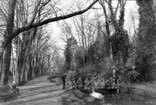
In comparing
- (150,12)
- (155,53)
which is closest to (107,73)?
(155,53)

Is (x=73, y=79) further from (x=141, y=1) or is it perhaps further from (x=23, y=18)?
(x=141, y=1)

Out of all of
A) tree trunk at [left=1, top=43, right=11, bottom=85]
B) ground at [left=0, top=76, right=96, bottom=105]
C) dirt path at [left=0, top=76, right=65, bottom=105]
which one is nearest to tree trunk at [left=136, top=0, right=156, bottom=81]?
ground at [left=0, top=76, right=96, bottom=105]

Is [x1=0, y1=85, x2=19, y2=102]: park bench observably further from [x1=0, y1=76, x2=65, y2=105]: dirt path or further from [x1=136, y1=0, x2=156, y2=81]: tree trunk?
[x1=136, y1=0, x2=156, y2=81]: tree trunk

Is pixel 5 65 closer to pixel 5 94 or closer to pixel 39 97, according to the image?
pixel 5 94

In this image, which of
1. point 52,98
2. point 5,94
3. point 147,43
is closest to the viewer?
point 5,94

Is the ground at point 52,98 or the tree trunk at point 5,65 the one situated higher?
the tree trunk at point 5,65

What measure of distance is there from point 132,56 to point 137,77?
8.12 feet

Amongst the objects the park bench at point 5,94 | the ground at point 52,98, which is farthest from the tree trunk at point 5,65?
Answer: the ground at point 52,98

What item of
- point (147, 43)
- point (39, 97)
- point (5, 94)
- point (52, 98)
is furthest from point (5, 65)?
point (147, 43)

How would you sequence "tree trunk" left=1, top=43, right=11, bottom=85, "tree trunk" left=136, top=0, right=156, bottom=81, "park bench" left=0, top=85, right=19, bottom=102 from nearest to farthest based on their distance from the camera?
"park bench" left=0, top=85, right=19, bottom=102 < "tree trunk" left=1, top=43, right=11, bottom=85 < "tree trunk" left=136, top=0, right=156, bottom=81

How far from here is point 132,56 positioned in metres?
17.6

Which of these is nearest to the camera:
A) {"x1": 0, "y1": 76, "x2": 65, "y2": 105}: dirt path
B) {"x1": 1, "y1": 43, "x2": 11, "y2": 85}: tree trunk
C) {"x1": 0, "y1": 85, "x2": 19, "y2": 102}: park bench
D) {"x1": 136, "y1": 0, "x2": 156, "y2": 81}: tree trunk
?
{"x1": 0, "y1": 76, "x2": 65, "y2": 105}: dirt path

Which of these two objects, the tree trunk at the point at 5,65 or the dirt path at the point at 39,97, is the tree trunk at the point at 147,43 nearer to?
the dirt path at the point at 39,97

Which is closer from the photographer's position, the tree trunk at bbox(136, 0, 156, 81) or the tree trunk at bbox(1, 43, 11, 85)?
the tree trunk at bbox(1, 43, 11, 85)
